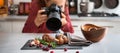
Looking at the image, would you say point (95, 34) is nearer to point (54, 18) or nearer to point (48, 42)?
point (48, 42)

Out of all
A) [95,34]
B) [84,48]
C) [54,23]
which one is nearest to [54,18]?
[54,23]

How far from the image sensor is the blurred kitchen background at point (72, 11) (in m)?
2.68

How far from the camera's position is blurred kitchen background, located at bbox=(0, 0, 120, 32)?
268cm

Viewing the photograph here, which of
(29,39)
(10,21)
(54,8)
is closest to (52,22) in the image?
(54,8)

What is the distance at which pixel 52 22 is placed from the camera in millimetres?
991

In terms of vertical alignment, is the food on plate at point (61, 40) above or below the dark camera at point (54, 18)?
below

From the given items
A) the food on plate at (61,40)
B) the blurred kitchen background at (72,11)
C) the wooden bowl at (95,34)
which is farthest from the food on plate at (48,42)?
the blurred kitchen background at (72,11)

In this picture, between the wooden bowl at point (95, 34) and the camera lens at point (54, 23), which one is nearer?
the camera lens at point (54, 23)

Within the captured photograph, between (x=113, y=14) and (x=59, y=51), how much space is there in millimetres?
1953

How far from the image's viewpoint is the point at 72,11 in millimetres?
2992

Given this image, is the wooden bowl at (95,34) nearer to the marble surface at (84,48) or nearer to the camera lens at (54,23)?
the marble surface at (84,48)

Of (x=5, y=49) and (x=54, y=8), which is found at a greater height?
(x=54, y=8)

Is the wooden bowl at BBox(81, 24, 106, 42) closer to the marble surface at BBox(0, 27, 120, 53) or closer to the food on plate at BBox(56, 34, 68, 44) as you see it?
the marble surface at BBox(0, 27, 120, 53)

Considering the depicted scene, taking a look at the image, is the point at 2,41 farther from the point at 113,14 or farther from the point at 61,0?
the point at 113,14
